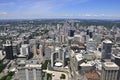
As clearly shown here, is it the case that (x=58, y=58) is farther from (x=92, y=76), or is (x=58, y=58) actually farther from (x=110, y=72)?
(x=110, y=72)

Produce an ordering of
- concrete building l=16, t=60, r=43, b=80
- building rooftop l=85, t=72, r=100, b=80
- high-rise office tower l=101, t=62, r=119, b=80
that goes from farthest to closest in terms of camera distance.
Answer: building rooftop l=85, t=72, r=100, b=80
concrete building l=16, t=60, r=43, b=80
high-rise office tower l=101, t=62, r=119, b=80

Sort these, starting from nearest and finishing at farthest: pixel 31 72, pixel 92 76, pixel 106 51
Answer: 1. pixel 31 72
2. pixel 92 76
3. pixel 106 51

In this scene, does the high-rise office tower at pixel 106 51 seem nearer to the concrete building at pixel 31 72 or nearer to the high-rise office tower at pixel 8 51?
the concrete building at pixel 31 72

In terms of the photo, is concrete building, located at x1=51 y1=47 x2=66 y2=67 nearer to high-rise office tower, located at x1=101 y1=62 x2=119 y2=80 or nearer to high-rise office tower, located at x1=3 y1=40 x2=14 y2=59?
high-rise office tower, located at x1=3 y1=40 x2=14 y2=59

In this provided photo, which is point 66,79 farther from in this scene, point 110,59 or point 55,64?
point 110,59

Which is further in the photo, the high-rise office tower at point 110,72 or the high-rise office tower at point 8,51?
the high-rise office tower at point 8,51

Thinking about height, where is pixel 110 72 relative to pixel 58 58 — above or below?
above

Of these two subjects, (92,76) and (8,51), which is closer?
(92,76)

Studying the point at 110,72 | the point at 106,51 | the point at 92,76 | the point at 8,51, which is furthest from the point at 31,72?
the point at 106,51

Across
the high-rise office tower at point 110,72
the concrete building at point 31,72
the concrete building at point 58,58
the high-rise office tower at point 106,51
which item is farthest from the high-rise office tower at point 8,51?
the high-rise office tower at point 110,72

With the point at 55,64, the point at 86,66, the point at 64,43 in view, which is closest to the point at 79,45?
the point at 64,43

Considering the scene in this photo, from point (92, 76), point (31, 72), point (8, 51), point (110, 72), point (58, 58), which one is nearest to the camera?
point (110, 72)

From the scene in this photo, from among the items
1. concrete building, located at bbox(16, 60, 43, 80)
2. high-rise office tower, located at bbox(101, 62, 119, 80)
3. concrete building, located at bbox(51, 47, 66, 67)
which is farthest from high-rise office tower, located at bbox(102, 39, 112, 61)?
concrete building, located at bbox(16, 60, 43, 80)
